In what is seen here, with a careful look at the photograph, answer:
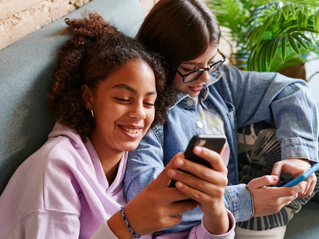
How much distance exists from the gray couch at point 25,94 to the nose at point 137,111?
0.91 ft

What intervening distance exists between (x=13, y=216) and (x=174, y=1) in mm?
898

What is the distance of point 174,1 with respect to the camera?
1121mm

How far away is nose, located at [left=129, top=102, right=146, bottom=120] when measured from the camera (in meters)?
0.88

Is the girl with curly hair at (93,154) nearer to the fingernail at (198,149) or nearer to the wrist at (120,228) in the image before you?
the wrist at (120,228)

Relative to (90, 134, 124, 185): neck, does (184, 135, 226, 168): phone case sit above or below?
above

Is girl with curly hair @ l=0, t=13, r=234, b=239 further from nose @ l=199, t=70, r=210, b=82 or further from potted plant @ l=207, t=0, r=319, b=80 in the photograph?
potted plant @ l=207, t=0, r=319, b=80

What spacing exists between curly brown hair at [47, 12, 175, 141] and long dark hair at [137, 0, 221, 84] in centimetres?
10

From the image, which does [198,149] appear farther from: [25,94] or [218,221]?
[25,94]

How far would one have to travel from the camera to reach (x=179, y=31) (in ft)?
3.54

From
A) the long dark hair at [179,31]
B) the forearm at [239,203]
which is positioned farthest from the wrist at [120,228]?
the long dark hair at [179,31]

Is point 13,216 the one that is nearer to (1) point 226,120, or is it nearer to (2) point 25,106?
(2) point 25,106

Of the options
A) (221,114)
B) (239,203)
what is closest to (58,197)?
(239,203)

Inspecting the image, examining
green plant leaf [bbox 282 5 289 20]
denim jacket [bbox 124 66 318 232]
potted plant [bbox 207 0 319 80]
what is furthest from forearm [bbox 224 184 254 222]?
green plant leaf [bbox 282 5 289 20]

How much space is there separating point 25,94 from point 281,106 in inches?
40.2
